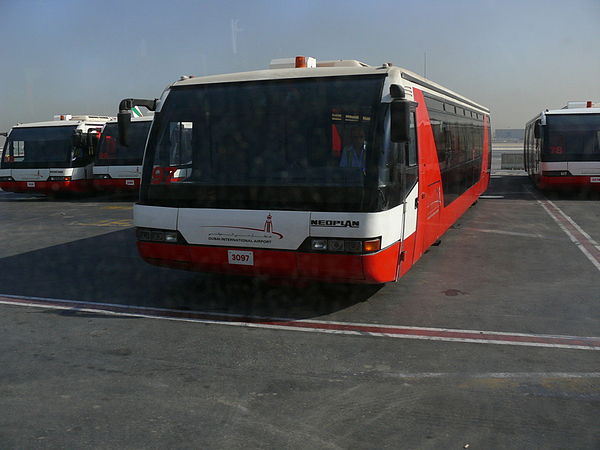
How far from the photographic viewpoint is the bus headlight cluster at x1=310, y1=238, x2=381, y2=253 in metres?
5.90

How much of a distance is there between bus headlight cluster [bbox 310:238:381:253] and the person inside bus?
2.34ft

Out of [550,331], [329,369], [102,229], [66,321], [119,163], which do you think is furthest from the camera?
[119,163]

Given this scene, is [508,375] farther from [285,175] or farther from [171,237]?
[171,237]

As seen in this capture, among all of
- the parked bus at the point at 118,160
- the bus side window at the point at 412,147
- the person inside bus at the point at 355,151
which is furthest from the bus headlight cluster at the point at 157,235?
the parked bus at the point at 118,160

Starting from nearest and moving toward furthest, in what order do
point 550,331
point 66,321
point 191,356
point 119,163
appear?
point 191,356 → point 550,331 → point 66,321 → point 119,163

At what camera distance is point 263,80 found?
21.5ft

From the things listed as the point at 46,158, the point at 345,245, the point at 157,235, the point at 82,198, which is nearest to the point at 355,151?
the point at 345,245

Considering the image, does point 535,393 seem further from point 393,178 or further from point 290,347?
point 393,178

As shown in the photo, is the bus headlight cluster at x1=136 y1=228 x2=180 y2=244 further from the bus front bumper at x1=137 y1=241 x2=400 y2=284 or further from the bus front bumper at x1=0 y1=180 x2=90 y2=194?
the bus front bumper at x1=0 y1=180 x2=90 y2=194

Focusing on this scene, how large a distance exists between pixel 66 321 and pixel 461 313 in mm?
4030

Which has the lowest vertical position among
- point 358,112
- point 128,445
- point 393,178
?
point 128,445

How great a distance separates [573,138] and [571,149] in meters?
0.31

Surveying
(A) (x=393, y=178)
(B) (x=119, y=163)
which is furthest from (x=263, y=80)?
(B) (x=119, y=163)

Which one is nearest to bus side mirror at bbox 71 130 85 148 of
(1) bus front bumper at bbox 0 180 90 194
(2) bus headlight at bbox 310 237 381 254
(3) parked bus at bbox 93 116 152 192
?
(3) parked bus at bbox 93 116 152 192
